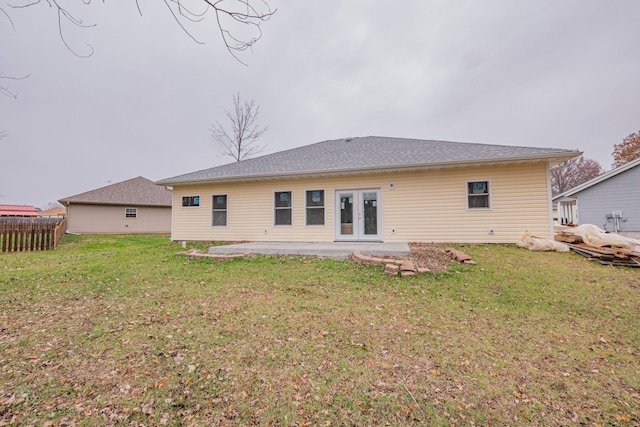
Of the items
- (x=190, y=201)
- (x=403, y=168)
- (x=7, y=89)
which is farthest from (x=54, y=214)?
(x=403, y=168)

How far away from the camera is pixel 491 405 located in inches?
75.9

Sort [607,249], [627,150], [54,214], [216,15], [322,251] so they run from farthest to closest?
1. [54,214]
2. [627,150]
3. [322,251]
4. [607,249]
5. [216,15]

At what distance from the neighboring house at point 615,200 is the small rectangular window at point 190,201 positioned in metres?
21.4

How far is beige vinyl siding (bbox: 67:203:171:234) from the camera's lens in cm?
1838

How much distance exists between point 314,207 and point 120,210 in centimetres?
1806

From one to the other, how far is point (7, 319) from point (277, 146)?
2154 cm

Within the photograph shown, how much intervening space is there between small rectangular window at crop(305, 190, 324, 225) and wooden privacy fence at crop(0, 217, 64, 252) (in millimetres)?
10191

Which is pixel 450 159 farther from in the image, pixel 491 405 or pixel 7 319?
pixel 7 319

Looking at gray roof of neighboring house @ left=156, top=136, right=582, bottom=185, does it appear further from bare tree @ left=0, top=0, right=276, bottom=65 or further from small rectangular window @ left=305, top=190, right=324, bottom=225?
bare tree @ left=0, top=0, right=276, bottom=65

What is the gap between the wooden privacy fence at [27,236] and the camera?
9234 mm

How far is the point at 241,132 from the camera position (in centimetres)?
2108

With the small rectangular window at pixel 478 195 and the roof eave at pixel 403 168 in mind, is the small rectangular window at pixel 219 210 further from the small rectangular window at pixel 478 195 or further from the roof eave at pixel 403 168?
the small rectangular window at pixel 478 195

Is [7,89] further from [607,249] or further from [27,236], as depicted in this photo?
[607,249]

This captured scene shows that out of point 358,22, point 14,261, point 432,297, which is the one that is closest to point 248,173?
point 358,22
